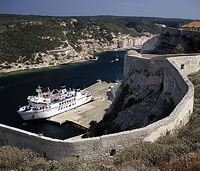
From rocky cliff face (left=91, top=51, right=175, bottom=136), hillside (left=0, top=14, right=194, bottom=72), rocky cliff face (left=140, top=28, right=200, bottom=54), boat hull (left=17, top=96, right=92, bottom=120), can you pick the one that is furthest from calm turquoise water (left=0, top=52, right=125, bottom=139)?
rocky cliff face (left=140, top=28, right=200, bottom=54)

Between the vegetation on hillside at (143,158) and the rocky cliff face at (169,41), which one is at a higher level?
the rocky cliff face at (169,41)

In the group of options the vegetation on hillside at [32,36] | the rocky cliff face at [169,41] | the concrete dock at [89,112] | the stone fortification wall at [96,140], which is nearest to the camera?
the stone fortification wall at [96,140]

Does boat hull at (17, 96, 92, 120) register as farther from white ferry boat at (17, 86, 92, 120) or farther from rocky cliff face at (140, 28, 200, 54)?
rocky cliff face at (140, 28, 200, 54)

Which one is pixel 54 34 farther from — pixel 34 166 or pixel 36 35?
pixel 34 166

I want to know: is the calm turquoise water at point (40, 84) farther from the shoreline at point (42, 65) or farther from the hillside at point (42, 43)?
the hillside at point (42, 43)

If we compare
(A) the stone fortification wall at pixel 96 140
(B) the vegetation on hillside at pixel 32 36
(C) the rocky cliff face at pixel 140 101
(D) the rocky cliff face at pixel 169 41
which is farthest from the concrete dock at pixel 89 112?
(B) the vegetation on hillside at pixel 32 36

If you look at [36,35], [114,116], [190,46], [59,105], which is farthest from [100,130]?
[36,35]
